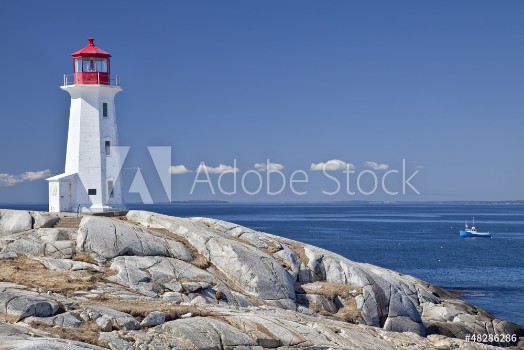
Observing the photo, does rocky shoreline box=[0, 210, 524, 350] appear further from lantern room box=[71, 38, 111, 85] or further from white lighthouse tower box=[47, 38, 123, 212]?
lantern room box=[71, 38, 111, 85]

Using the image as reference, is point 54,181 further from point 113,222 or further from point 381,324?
point 381,324

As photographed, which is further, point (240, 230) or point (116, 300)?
point (240, 230)

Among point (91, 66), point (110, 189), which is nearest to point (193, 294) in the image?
point (110, 189)

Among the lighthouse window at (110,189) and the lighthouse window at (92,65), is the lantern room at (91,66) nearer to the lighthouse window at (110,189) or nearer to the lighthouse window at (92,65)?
the lighthouse window at (92,65)

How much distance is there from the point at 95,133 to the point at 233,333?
73.8ft

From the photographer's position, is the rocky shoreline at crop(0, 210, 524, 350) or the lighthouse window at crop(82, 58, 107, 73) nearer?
the rocky shoreline at crop(0, 210, 524, 350)

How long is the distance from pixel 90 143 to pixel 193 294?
16564 millimetres

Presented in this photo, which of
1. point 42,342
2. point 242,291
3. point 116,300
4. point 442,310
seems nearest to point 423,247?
point 442,310

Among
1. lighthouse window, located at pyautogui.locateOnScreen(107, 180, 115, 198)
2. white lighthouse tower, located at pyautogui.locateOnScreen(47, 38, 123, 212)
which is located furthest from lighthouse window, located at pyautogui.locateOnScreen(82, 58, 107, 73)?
lighthouse window, located at pyautogui.locateOnScreen(107, 180, 115, 198)

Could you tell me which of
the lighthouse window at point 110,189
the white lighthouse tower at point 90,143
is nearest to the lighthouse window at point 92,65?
the white lighthouse tower at point 90,143

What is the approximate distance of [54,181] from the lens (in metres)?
41.5

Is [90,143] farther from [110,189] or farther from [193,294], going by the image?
[193,294]

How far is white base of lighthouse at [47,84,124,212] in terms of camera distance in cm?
4206

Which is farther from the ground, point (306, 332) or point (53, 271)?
→ point (53, 271)
